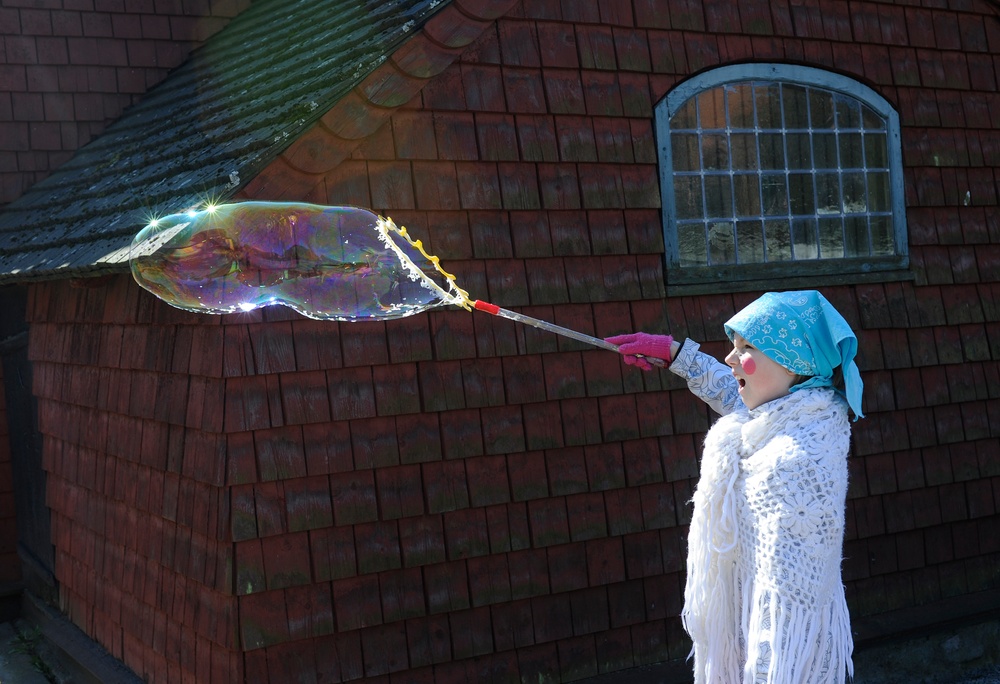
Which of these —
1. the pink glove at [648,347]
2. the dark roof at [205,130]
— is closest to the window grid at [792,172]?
the dark roof at [205,130]

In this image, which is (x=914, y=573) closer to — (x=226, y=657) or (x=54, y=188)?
(x=226, y=657)

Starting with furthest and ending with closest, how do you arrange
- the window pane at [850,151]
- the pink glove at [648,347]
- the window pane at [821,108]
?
the window pane at [850,151] < the window pane at [821,108] < the pink glove at [648,347]

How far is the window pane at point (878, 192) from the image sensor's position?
20.8ft

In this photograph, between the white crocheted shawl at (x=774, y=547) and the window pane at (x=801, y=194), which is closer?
the white crocheted shawl at (x=774, y=547)

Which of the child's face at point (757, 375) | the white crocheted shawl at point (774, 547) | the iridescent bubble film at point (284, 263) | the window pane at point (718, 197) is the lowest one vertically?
the white crocheted shawl at point (774, 547)

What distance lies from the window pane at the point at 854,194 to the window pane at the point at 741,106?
2.45 ft

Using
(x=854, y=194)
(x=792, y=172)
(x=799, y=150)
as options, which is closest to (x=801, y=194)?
(x=792, y=172)

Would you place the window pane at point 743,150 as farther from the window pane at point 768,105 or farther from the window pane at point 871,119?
the window pane at point 871,119

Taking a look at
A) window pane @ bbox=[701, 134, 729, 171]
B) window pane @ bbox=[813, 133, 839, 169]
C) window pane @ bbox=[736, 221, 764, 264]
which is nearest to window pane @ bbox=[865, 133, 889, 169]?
window pane @ bbox=[813, 133, 839, 169]

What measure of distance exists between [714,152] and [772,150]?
42 cm

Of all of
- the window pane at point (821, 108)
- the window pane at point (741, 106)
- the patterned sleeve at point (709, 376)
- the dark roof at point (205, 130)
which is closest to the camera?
the patterned sleeve at point (709, 376)

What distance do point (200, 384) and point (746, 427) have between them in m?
2.67

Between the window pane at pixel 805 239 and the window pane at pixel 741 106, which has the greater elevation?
the window pane at pixel 741 106

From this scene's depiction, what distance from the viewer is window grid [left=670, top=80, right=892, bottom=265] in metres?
5.86
